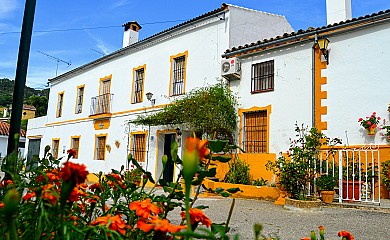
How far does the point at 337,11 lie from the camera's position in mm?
9383

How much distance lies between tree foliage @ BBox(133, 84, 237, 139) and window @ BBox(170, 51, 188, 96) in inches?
72.6

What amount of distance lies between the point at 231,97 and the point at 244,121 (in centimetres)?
85

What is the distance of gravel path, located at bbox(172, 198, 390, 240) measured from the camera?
4.12m

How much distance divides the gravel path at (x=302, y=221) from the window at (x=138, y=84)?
8229 millimetres

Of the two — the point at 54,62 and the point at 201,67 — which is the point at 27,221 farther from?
the point at 54,62

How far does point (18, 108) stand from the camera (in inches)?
90.7

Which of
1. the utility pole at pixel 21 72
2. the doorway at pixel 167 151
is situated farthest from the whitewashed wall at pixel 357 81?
the utility pole at pixel 21 72

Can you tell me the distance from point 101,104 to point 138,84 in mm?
2917

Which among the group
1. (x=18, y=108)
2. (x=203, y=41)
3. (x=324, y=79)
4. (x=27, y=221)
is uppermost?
(x=203, y=41)

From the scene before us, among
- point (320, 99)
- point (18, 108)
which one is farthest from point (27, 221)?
point (320, 99)

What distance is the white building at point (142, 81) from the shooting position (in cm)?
1103

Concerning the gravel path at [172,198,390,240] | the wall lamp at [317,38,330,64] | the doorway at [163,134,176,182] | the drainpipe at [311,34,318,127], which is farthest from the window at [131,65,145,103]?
the gravel path at [172,198,390,240]

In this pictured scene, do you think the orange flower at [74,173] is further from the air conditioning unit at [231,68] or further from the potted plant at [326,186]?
the air conditioning unit at [231,68]

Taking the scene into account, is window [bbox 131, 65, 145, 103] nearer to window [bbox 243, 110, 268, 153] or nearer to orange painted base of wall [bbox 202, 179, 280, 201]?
window [bbox 243, 110, 268, 153]
